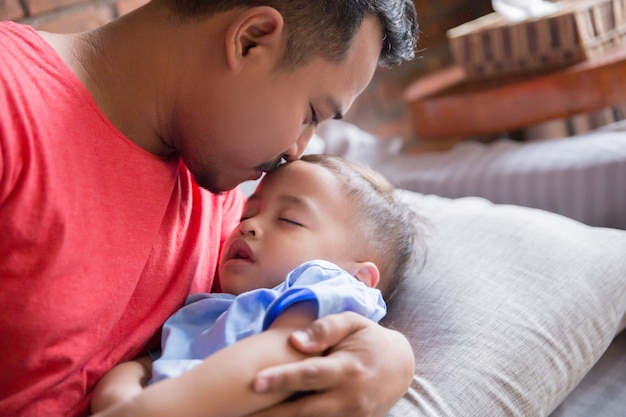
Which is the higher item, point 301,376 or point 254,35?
point 254,35

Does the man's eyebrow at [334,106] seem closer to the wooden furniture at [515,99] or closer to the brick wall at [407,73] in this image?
the wooden furniture at [515,99]

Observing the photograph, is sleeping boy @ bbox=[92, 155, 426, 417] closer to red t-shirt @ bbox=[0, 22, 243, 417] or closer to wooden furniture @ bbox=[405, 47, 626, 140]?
red t-shirt @ bbox=[0, 22, 243, 417]

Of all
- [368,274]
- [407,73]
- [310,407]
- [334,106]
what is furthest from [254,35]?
[407,73]

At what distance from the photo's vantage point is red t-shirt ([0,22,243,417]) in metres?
0.76

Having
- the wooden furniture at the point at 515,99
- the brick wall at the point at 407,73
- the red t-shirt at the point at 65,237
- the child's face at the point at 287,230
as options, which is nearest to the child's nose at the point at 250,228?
the child's face at the point at 287,230

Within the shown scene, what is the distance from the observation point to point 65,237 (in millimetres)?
775

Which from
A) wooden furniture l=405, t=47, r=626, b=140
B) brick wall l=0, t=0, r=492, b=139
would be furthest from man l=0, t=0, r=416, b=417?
brick wall l=0, t=0, r=492, b=139

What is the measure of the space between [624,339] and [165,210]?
2.72ft

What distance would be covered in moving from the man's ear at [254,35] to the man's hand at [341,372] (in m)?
0.34

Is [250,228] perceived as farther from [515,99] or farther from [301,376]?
[515,99]

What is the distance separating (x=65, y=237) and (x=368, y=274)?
40cm

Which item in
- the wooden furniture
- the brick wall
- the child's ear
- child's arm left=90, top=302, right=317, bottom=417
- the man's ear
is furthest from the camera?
the brick wall

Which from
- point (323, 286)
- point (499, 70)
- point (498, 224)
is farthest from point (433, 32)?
point (323, 286)

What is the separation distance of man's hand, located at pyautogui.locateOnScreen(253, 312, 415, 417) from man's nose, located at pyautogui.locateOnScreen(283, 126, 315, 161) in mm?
327
